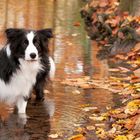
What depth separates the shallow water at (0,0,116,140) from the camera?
25.1ft

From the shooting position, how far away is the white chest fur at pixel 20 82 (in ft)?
26.2

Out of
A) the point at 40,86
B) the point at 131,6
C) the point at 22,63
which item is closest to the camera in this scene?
the point at 22,63

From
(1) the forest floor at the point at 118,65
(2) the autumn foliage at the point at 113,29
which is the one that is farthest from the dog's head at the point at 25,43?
(2) the autumn foliage at the point at 113,29

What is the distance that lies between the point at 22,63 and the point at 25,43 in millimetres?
351

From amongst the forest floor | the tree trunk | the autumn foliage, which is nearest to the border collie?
the forest floor

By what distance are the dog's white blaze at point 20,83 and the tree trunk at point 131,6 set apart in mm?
7202

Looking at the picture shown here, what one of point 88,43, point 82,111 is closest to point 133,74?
point 82,111

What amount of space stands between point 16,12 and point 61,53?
8.76m

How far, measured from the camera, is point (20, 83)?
8094mm

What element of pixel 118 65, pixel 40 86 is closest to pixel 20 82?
pixel 40 86

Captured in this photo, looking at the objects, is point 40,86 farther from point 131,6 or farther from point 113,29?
point 131,6

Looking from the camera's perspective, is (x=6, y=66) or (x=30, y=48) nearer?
(x=30, y=48)

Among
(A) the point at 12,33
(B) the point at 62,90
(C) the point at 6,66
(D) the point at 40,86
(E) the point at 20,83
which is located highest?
(A) the point at 12,33

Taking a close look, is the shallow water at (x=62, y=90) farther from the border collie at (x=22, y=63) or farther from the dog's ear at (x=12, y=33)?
the dog's ear at (x=12, y=33)
